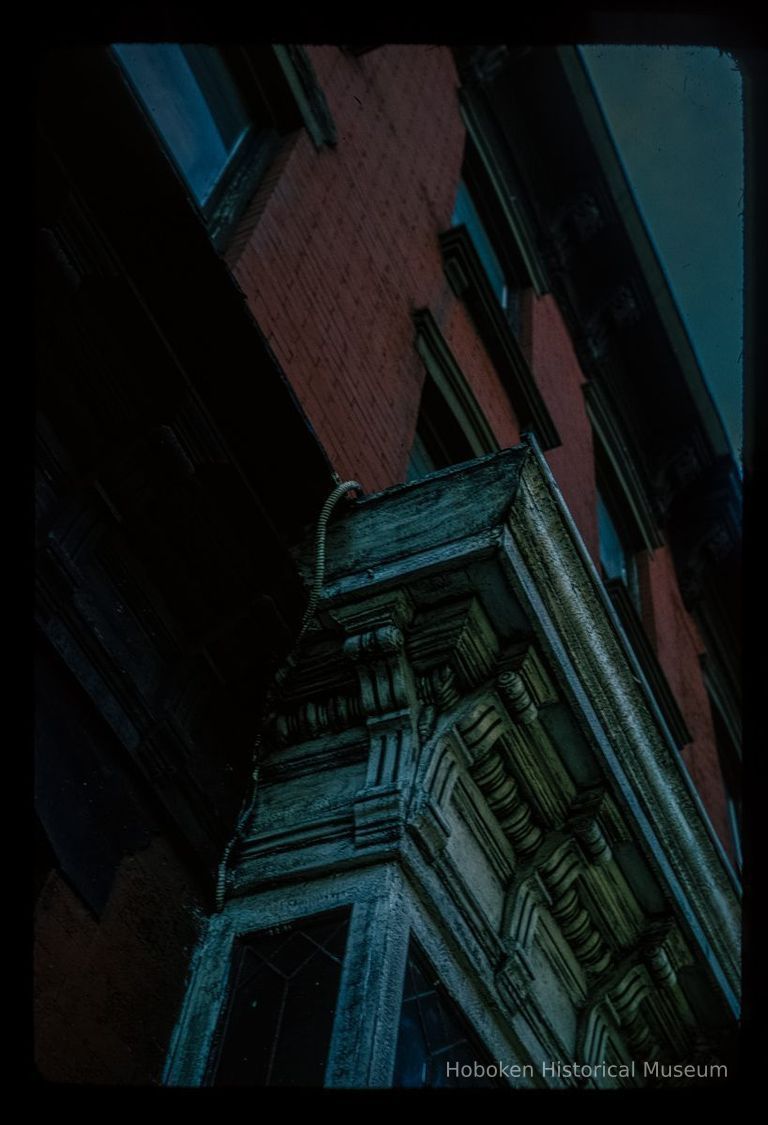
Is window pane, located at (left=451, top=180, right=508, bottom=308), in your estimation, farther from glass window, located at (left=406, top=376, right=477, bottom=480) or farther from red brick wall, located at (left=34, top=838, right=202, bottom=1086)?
red brick wall, located at (left=34, top=838, right=202, bottom=1086)

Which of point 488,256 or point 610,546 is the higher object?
point 488,256

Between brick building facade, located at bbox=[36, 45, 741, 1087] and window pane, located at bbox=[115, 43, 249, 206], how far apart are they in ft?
0.09

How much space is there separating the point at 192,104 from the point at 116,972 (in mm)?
4821

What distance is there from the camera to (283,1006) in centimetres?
468

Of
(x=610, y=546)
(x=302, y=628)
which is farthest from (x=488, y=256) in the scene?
(x=302, y=628)

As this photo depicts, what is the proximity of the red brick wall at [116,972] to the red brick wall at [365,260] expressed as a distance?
Answer: 9.08 ft

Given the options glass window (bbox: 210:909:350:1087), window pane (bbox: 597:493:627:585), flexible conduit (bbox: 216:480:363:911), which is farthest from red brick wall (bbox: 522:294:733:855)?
glass window (bbox: 210:909:350:1087)

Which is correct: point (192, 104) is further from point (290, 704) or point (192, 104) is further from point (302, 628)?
point (290, 704)

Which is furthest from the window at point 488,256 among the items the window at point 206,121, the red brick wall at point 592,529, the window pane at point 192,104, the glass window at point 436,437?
→ the window pane at point 192,104

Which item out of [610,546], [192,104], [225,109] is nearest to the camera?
[192,104]

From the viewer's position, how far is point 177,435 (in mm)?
5027

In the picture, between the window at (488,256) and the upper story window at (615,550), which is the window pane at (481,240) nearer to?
the window at (488,256)

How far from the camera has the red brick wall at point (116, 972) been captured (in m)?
4.23

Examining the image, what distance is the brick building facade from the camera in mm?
4602
